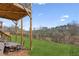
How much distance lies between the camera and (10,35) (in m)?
7.34

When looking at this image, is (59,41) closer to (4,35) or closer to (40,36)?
(40,36)

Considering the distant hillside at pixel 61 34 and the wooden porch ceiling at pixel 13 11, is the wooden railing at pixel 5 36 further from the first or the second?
the distant hillside at pixel 61 34

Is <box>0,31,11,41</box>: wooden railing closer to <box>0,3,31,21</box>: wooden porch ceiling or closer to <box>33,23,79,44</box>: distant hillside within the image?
<box>0,3,31,21</box>: wooden porch ceiling

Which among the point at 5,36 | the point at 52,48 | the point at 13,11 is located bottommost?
the point at 52,48

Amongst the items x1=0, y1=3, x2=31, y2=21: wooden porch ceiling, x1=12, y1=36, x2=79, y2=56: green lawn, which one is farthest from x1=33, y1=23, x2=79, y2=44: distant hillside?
x1=0, y1=3, x2=31, y2=21: wooden porch ceiling

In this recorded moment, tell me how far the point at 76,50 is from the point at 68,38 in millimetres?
189

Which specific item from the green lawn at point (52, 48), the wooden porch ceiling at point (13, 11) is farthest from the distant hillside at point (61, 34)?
the wooden porch ceiling at point (13, 11)

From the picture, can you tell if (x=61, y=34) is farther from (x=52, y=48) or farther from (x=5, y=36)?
(x=5, y=36)

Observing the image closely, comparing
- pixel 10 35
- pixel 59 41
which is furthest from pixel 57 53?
pixel 10 35

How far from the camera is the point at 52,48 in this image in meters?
7.34

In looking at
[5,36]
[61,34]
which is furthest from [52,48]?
[5,36]

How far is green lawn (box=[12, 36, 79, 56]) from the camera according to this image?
7.34 metres

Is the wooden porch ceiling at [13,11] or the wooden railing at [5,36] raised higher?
the wooden porch ceiling at [13,11]

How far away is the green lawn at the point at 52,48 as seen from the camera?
7336 millimetres
